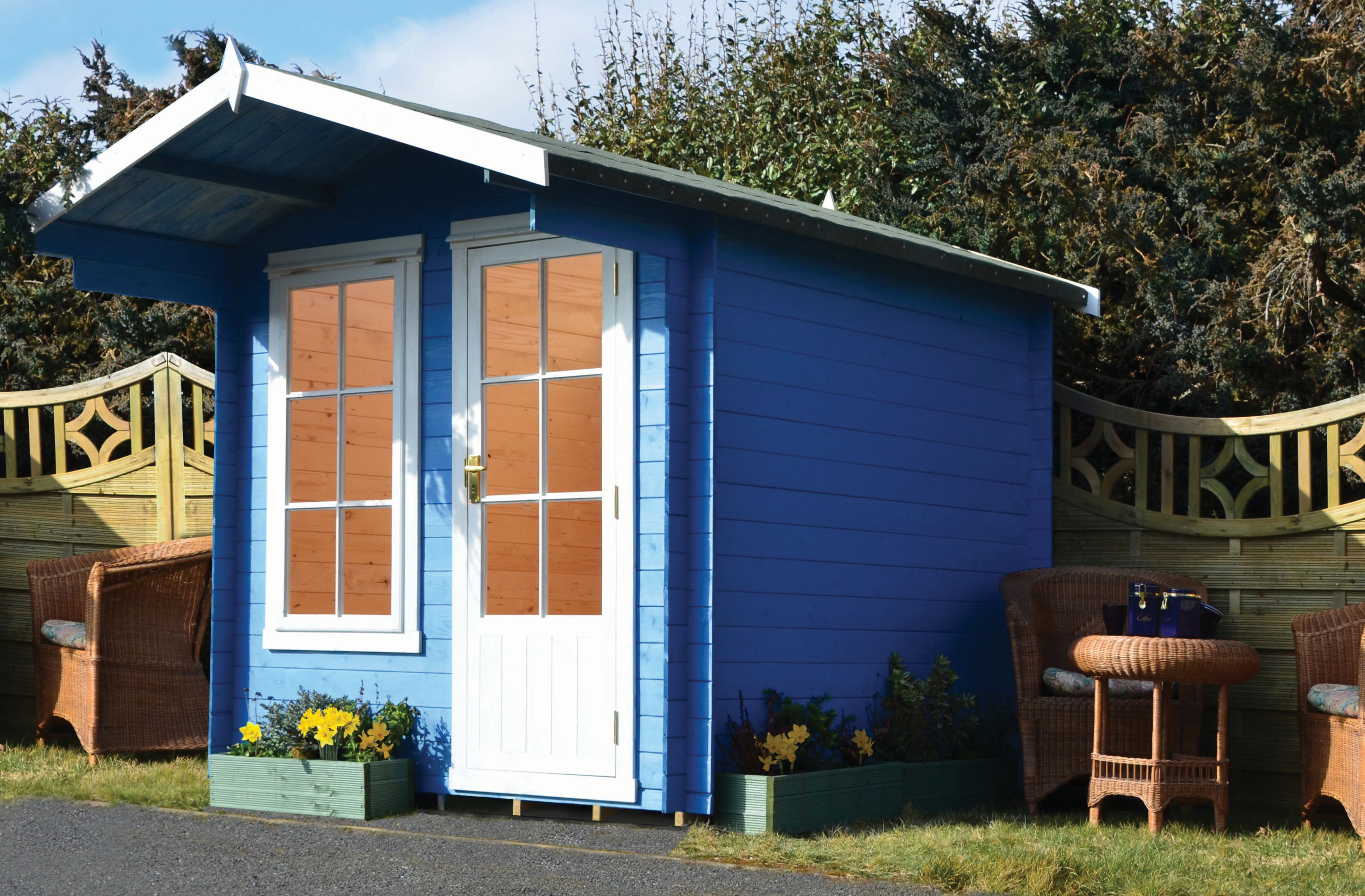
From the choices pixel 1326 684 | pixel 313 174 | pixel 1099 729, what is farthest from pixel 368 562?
pixel 1326 684

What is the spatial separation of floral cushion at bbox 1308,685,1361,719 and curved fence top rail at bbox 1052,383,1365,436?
56.6 inches

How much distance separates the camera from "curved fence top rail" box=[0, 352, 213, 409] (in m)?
8.22

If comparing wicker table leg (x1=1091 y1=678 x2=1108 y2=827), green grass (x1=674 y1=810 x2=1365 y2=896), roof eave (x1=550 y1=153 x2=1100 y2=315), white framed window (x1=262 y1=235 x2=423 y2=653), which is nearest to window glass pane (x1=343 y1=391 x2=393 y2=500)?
white framed window (x1=262 y1=235 x2=423 y2=653)

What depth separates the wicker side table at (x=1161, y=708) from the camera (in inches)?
228

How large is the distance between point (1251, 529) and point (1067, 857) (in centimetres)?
268

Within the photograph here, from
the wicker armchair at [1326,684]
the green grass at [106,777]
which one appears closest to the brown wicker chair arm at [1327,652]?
the wicker armchair at [1326,684]

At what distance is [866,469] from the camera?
655 centimetres

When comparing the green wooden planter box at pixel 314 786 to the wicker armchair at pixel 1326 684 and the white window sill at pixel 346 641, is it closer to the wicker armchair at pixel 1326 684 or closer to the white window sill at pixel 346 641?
the white window sill at pixel 346 641

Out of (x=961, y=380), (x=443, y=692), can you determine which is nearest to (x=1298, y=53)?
(x=961, y=380)

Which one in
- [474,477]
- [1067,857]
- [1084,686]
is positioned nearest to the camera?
[1067,857]

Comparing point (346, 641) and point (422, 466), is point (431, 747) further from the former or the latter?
point (422, 466)

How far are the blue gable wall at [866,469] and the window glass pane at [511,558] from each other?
1301mm

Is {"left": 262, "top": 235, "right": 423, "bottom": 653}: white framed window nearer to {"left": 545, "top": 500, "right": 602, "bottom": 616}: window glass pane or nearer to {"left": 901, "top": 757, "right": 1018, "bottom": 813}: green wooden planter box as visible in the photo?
{"left": 545, "top": 500, "right": 602, "bottom": 616}: window glass pane

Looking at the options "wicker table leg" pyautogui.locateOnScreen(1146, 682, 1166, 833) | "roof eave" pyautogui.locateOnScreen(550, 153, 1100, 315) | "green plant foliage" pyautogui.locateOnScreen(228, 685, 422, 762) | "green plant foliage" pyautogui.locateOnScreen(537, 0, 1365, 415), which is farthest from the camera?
"green plant foliage" pyautogui.locateOnScreen(537, 0, 1365, 415)
